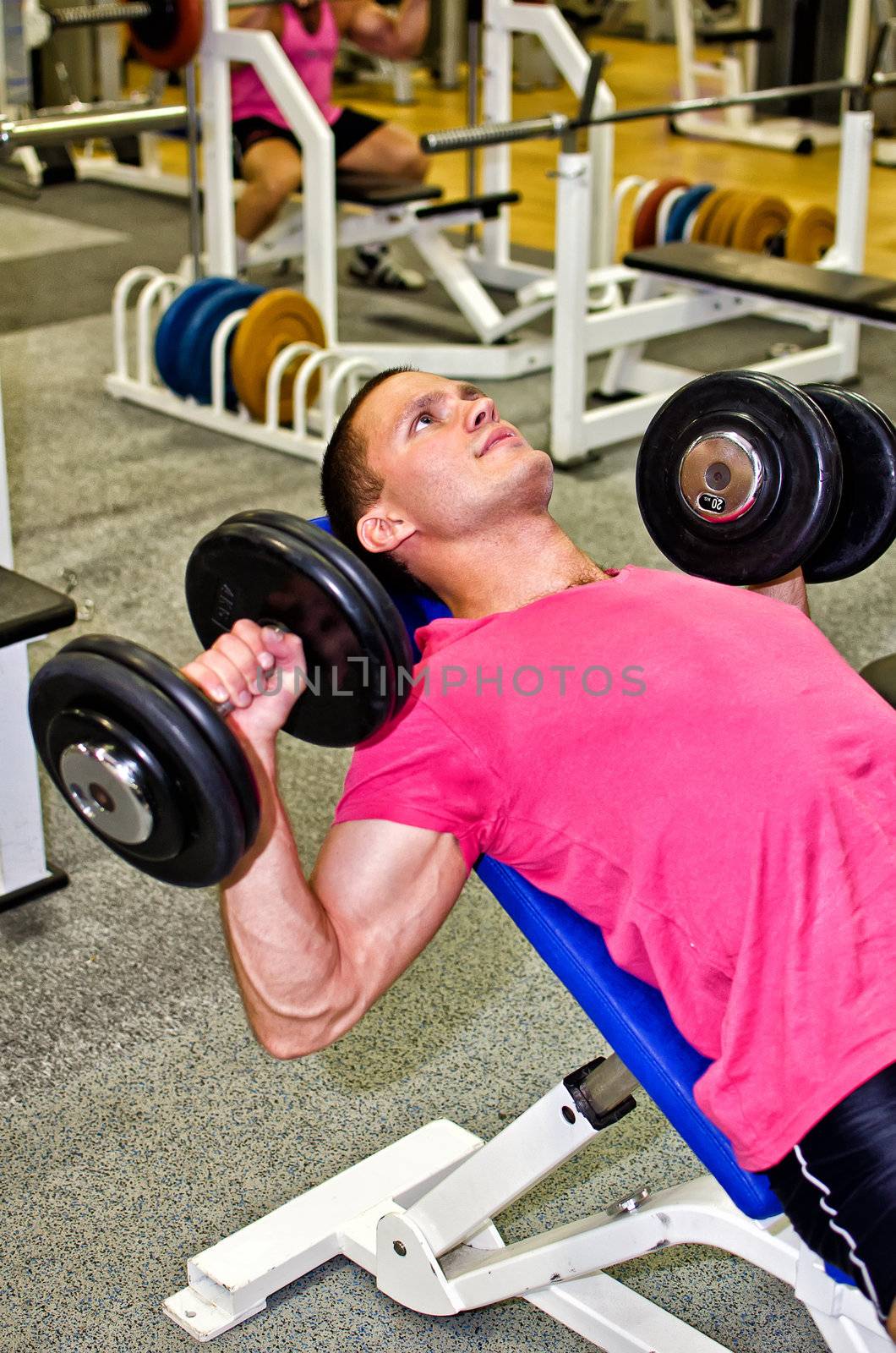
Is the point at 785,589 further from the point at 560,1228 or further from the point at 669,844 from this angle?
the point at 560,1228

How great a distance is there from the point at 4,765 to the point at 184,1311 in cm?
80

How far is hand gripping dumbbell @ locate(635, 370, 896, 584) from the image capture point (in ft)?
5.09

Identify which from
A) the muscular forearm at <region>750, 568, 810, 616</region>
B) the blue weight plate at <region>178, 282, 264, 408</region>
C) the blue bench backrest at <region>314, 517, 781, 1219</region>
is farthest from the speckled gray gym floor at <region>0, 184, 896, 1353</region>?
the blue weight plate at <region>178, 282, 264, 408</region>

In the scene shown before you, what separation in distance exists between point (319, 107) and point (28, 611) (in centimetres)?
293

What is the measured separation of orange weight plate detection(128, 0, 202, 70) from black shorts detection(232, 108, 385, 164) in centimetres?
54

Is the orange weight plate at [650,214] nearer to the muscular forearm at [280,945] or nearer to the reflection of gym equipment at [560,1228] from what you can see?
the reflection of gym equipment at [560,1228]

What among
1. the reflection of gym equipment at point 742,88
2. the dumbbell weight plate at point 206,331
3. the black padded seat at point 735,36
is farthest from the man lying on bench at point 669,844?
the reflection of gym equipment at point 742,88

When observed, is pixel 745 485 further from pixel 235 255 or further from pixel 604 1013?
pixel 235 255

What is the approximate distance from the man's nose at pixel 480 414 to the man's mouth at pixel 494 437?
2 cm

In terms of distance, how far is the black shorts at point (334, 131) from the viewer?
427cm

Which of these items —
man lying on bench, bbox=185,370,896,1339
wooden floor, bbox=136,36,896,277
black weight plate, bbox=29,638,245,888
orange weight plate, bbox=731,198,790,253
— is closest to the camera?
black weight plate, bbox=29,638,245,888

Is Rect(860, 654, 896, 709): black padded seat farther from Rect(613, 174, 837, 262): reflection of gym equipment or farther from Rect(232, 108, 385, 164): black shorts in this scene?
Rect(232, 108, 385, 164): black shorts

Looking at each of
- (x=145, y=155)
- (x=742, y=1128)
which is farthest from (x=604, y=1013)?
(x=145, y=155)

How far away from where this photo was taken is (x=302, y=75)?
169 inches
